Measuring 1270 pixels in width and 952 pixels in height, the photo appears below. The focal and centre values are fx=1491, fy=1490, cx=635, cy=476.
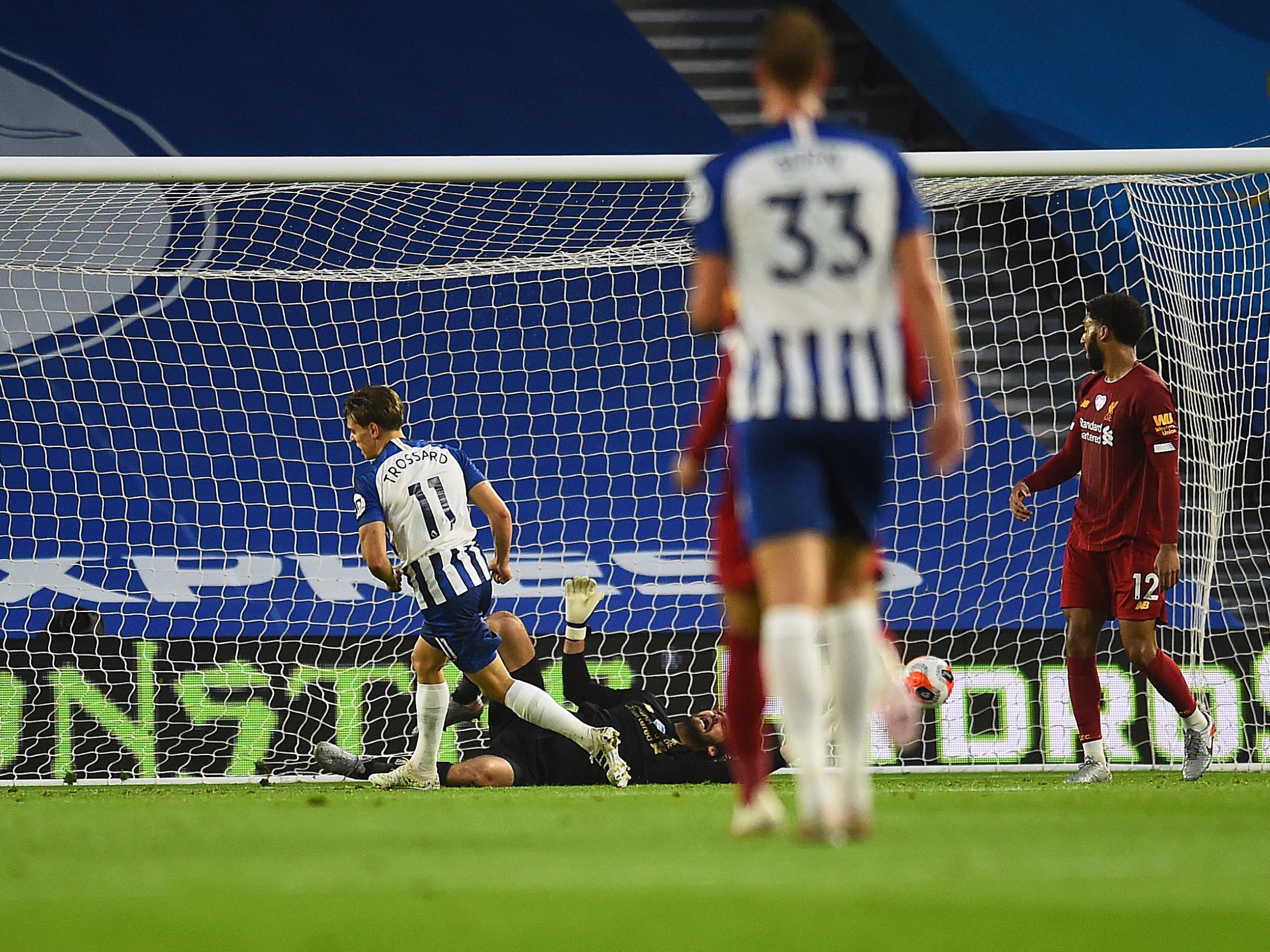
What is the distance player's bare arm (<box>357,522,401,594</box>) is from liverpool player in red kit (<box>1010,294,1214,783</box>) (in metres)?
2.56

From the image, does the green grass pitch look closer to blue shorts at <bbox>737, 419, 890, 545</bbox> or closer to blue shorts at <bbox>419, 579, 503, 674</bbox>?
blue shorts at <bbox>737, 419, 890, 545</bbox>

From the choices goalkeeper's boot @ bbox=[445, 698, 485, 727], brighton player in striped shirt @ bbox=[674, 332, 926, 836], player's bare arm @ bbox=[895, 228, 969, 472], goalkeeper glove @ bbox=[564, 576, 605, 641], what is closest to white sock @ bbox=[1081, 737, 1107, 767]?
goalkeeper glove @ bbox=[564, 576, 605, 641]

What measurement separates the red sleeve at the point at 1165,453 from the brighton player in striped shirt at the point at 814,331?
3028mm

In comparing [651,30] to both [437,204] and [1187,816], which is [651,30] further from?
[1187,816]

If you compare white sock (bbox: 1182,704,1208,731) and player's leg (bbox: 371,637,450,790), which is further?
player's leg (bbox: 371,637,450,790)

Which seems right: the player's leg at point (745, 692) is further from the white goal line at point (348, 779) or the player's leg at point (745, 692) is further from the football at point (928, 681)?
the white goal line at point (348, 779)

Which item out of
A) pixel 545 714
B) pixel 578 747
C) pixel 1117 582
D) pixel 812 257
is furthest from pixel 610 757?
pixel 812 257

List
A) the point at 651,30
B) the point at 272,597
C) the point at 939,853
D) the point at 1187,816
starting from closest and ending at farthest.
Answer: the point at 939,853
the point at 1187,816
the point at 272,597
the point at 651,30

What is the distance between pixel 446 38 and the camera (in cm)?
1027

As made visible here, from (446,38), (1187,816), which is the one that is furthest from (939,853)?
(446,38)

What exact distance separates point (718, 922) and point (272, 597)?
23.1ft

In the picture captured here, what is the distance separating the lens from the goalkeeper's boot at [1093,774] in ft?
19.5

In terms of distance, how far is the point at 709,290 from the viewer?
298 centimetres

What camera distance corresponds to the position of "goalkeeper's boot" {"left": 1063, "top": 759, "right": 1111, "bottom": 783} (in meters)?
5.94
